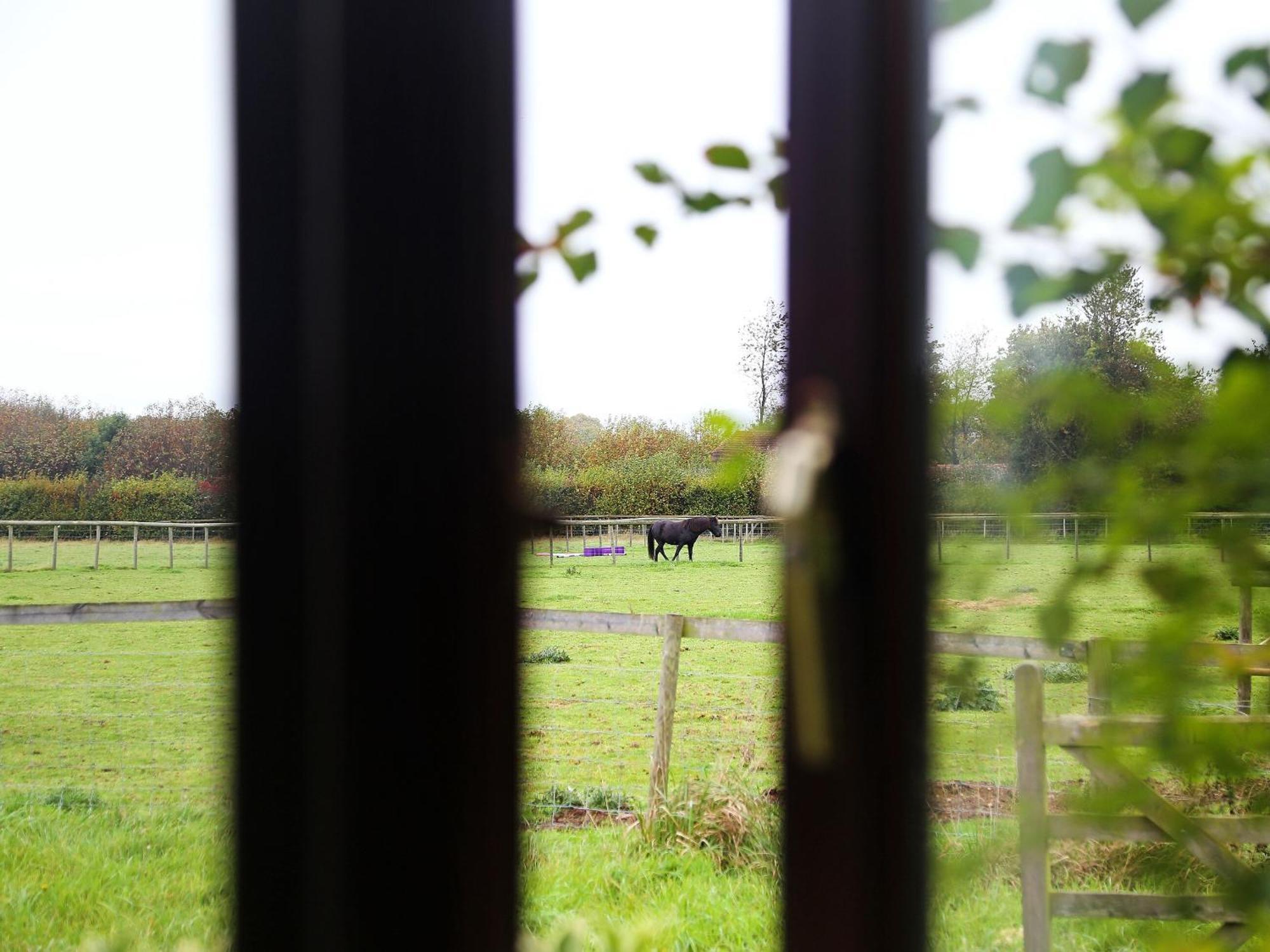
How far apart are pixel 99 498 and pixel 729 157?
2052 mm

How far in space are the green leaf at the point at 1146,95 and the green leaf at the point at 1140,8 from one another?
0.02 meters

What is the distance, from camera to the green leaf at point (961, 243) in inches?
11.6

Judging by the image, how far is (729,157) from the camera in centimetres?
34

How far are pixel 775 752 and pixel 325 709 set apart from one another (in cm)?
19

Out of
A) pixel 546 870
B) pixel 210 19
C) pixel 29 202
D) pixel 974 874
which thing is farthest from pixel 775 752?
pixel 546 870

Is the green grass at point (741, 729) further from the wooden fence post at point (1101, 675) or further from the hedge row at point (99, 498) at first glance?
the hedge row at point (99, 498)

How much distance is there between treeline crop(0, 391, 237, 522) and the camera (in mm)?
1244

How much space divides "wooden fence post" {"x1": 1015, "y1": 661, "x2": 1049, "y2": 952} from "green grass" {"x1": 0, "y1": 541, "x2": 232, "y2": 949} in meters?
0.35

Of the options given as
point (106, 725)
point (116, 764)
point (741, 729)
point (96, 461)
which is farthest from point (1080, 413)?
point (106, 725)

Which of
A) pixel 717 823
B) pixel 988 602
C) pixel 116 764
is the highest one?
pixel 988 602

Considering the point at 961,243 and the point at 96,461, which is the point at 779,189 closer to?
the point at 961,243

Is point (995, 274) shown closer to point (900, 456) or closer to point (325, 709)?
point (900, 456)

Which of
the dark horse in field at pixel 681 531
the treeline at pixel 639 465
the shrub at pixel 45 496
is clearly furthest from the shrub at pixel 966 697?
the shrub at pixel 45 496

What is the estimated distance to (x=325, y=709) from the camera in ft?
1.12
